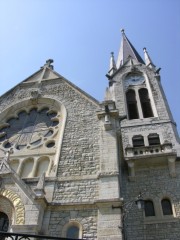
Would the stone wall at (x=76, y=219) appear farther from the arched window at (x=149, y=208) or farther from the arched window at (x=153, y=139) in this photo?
the arched window at (x=153, y=139)

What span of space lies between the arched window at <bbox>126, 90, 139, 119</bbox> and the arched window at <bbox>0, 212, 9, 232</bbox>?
14154 millimetres

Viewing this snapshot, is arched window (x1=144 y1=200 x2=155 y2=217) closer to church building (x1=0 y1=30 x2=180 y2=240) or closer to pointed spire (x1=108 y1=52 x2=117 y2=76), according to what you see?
church building (x1=0 y1=30 x2=180 y2=240)

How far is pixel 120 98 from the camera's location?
22.6 metres

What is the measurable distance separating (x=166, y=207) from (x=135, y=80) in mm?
15141

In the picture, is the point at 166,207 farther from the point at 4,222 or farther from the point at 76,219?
the point at 4,222

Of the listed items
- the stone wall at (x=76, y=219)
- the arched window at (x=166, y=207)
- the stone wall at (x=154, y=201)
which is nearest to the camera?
the stone wall at (x=76, y=219)

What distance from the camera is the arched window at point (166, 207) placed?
40.0ft

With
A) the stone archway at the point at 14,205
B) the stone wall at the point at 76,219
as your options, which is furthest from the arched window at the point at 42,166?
the stone wall at the point at 76,219

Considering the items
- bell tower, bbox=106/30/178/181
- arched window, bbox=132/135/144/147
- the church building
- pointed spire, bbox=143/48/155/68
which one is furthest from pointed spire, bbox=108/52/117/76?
arched window, bbox=132/135/144/147

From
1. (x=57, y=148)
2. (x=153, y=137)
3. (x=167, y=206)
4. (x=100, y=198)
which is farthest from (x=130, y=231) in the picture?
(x=153, y=137)

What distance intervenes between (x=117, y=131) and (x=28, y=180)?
14.0 feet

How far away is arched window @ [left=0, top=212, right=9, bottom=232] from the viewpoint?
8.84 m

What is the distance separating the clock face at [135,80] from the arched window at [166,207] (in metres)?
14.1

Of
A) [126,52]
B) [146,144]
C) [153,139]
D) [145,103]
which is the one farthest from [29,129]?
[126,52]
